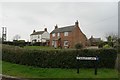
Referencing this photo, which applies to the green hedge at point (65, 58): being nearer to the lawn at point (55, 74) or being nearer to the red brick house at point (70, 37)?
the lawn at point (55, 74)

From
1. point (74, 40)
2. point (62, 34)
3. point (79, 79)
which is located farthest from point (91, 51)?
point (62, 34)

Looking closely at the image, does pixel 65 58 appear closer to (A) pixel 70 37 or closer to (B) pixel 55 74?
(B) pixel 55 74

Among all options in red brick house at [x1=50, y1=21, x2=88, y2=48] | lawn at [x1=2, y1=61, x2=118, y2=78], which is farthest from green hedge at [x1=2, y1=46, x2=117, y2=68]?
red brick house at [x1=50, y1=21, x2=88, y2=48]

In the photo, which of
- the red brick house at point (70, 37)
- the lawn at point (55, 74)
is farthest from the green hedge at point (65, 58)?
the red brick house at point (70, 37)

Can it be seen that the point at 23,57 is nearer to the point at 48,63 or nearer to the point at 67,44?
the point at 48,63

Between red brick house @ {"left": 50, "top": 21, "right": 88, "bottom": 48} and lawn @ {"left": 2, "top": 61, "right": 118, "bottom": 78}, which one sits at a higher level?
red brick house @ {"left": 50, "top": 21, "right": 88, "bottom": 48}

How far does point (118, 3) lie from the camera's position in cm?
1984

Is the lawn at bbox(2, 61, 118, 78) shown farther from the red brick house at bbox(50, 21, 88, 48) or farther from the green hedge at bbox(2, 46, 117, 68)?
the red brick house at bbox(50, 21, 88, 48)

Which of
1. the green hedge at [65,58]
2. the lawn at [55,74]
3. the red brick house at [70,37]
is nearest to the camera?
the lawn at [55,74]

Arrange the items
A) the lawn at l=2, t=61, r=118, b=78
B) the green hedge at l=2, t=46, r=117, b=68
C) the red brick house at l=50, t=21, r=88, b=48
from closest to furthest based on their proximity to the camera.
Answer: the lawn at l=2, t=61, r=118, b=78 < the green hedge at l=2, t=46, r=117, b=68 < the red brick house at l=50, t=21, r=88, b=48

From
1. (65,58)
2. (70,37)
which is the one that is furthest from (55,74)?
(70,37)

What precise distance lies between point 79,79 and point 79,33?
1744 inches

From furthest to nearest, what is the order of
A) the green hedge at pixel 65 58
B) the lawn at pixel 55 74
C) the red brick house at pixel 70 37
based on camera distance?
the red brick house at pixel 70 37
the green hedge at pixel 65 58
the lawn at pixel 55 74

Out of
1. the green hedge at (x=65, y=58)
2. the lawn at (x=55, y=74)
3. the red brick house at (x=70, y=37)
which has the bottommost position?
the lawn at (x=55, y=74)
